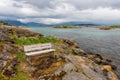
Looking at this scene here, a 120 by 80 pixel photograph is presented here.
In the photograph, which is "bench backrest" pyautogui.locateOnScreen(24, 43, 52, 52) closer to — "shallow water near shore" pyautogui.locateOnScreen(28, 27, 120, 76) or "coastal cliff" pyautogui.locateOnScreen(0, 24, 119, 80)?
"coastal cliff" pyautogui.locateOnScreen(0, 24, 119, 80)

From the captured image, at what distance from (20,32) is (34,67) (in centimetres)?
1897

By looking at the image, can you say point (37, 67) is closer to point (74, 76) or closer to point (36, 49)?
point (36, 49)

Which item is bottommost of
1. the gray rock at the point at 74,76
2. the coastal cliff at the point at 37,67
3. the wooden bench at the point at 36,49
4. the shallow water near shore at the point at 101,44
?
the shallow water near shore at the point at 101,44

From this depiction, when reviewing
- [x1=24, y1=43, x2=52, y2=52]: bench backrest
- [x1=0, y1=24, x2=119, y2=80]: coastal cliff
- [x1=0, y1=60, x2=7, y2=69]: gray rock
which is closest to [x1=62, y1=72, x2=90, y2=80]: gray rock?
[x1=0, y1=24, x2=119, y2=80]: coastal cliff

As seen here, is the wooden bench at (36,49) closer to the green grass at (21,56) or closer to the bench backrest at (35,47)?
the bench backrest at (35,47)

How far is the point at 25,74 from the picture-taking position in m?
17.3

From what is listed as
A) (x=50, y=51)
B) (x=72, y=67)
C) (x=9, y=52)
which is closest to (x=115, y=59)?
(x=50, y=51)

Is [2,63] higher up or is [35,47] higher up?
[35,47]

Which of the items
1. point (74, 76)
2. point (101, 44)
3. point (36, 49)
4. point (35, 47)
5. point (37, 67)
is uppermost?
point (35, 47)

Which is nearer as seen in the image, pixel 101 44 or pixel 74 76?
pixel 74 76

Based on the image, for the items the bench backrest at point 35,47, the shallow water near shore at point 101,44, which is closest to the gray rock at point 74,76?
the bench backrest at point 35,47

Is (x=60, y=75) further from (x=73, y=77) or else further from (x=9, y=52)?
(x=9, y=52)

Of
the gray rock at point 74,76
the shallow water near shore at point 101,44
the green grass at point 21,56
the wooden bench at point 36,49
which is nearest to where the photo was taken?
the gray rock at point 74,76

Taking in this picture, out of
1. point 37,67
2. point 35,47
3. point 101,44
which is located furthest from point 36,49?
point 101,44
